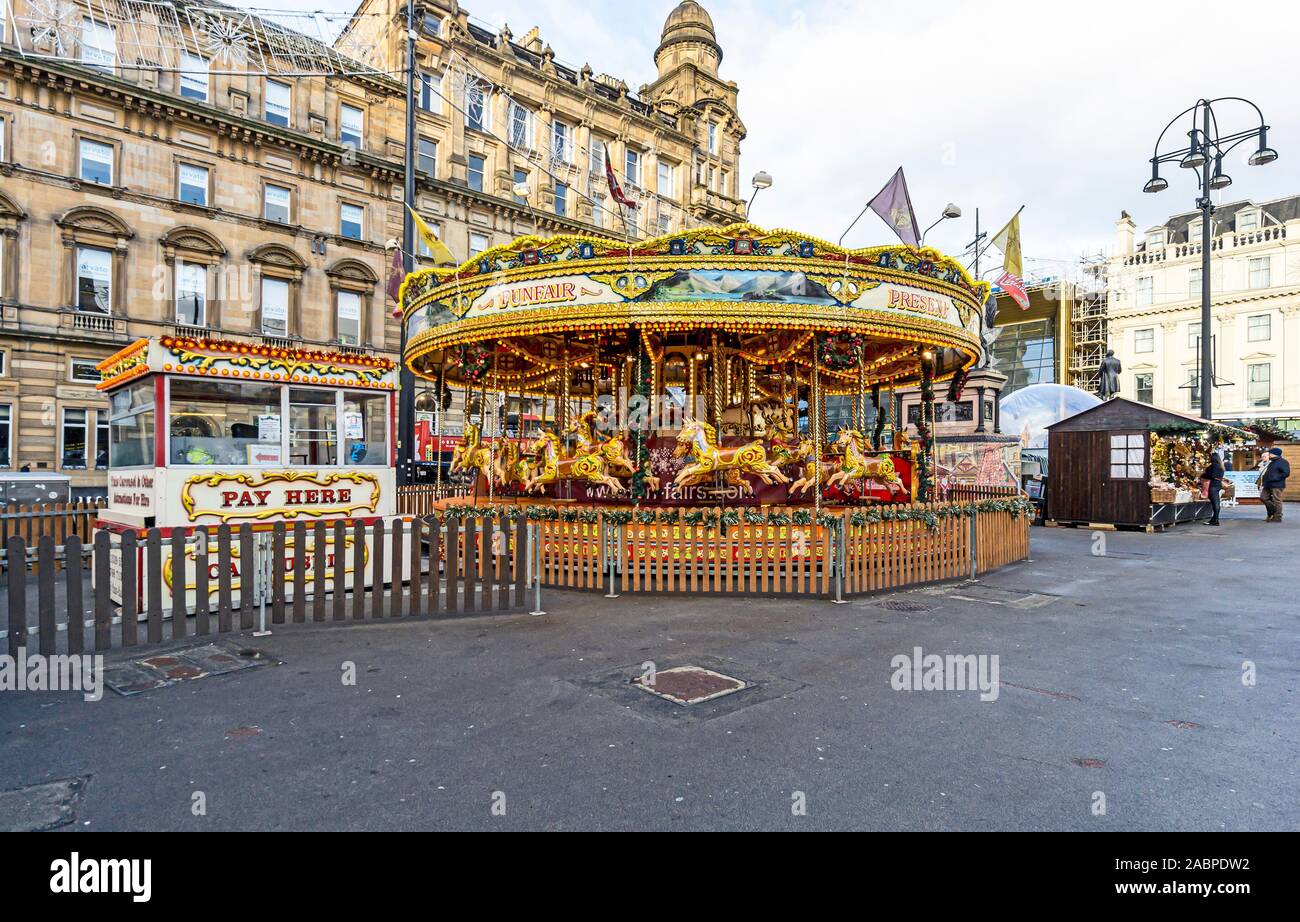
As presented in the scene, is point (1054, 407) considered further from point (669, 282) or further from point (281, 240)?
point (281, 240)

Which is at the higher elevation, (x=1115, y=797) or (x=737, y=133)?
(x=737, y=133)

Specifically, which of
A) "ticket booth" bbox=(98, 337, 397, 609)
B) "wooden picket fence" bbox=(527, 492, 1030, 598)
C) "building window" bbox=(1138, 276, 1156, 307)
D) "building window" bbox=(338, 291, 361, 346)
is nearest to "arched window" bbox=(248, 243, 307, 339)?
"building window" bbox=(338, 291, 361, 346)

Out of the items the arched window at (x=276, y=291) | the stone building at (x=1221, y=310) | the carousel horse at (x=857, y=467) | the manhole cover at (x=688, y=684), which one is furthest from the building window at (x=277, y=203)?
the stone building at (x=1221, y=310)

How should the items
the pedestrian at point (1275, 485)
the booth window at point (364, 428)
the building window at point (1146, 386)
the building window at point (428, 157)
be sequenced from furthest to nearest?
the building window at point (1146, 386) < the building window at point (428, 157) < the pedestrian at point (1275, 485) < the booth window at point (364, 428)

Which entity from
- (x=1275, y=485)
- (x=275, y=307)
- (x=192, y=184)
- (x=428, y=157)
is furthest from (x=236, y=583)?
(x=428, y=157)

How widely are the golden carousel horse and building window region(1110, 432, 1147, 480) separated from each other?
49.5ft

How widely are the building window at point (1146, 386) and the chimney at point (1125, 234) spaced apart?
32.4 ft

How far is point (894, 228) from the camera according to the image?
11969mm

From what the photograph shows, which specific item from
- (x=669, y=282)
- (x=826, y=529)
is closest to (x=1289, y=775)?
(x=826, y=529)

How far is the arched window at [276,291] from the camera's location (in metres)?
29.9

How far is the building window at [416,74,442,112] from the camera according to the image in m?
34.5

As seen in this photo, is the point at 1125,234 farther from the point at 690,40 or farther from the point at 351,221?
the point at 351,221

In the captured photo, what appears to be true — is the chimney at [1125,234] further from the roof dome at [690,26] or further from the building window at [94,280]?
the building window at [94,280]
